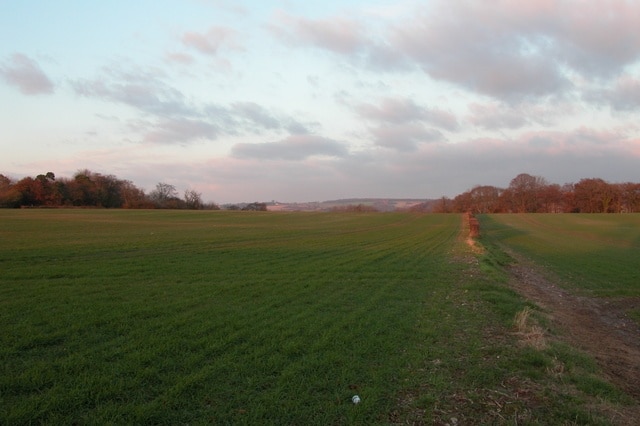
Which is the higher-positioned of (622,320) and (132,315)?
(132,315)

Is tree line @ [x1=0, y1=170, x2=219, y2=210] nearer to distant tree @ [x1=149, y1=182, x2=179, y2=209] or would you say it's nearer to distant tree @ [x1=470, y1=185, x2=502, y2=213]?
distant tree @ [x1=149, y1=182, x2=179, y2=209]

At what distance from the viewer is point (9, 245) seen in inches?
733

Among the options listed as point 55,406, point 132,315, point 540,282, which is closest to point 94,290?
point 132,315

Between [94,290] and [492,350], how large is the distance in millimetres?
9402

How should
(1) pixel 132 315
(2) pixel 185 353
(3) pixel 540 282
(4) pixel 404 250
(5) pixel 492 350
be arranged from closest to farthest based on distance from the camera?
(2) pixel 185 353, (5) pixel 492 350, (1) pixel 132 315, (3) pixel 540 282, (4) pixel 404 250

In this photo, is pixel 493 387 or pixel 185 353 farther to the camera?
pixel 185 353

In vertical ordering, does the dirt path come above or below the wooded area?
below

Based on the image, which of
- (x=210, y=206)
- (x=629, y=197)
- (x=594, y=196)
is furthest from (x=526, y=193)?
(x=210, y=206)

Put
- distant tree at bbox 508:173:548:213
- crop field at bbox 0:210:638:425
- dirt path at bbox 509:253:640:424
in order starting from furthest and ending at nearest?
distant tree at bbox 508:173:548:213 → dirt path at bbox 509:253:640:424 → crop field at bbox 0:210:638:425

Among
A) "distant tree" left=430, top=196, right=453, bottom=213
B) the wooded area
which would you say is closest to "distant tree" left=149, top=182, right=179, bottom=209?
the wooded area

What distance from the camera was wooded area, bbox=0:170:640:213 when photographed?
256 ft

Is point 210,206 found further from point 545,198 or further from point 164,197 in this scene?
point 545,198

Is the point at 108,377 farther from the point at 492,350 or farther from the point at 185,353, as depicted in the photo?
the point at 492,350

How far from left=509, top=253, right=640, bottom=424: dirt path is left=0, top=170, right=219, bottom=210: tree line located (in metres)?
85.6
